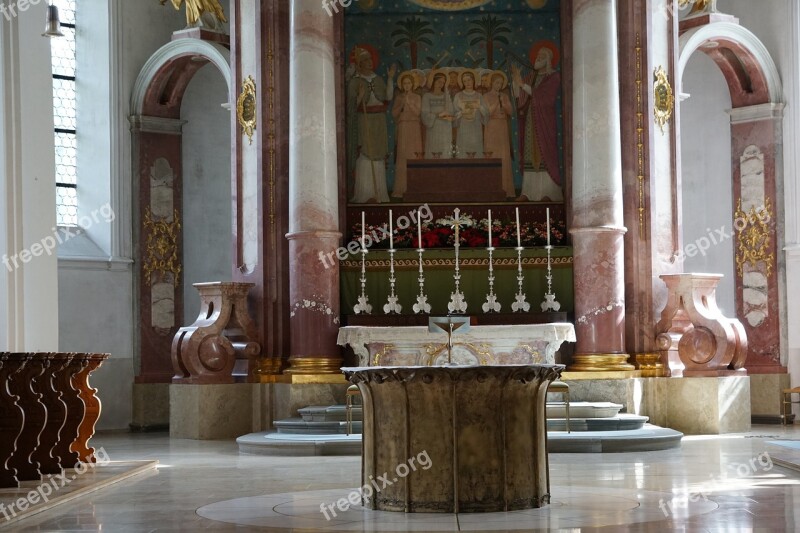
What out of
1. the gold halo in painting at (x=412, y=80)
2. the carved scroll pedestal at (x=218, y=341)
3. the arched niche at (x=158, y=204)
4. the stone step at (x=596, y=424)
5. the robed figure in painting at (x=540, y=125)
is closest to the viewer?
the stone step at (x=596, y=424)

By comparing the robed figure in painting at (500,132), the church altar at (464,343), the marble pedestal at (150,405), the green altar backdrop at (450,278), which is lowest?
the marble pedestal at (150,405)

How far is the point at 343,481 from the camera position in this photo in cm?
1134

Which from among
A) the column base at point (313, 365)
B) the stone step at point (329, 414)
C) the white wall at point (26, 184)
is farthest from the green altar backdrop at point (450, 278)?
the white wall at point (26, 184)

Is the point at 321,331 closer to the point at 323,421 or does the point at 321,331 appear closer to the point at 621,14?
the point at 323,421

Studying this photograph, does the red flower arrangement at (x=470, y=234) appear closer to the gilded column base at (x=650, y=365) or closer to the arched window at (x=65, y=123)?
the gilded column base at (x=650, y=365)

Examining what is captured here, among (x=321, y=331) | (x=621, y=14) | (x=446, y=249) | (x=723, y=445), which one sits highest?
(x=621, y=14)

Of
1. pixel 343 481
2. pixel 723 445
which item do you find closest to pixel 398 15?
pixel 723 445

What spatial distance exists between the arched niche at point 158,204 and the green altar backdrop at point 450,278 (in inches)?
151

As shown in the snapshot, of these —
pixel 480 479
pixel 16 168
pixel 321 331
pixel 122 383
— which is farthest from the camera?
pixel 122 383

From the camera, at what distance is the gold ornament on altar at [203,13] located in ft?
65.4

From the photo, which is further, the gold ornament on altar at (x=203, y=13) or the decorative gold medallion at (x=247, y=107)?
the gold ornament on altar at (x=203, y=13)

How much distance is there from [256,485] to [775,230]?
1153 cm

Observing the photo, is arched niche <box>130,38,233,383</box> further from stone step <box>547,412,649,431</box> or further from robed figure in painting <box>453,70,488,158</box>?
stone step <box>547,412,649,431</box>

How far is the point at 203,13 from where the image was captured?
2000 cm
